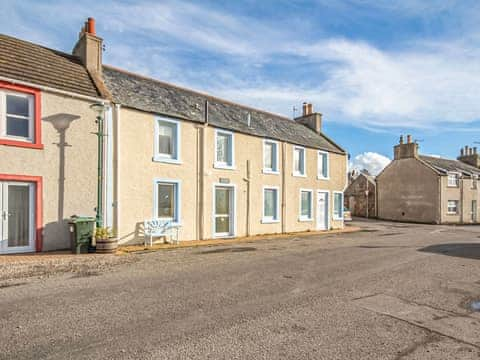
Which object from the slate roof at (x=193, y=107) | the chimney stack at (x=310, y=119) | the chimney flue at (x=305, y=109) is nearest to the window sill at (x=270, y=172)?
the slate roof at (x=193, y=107)

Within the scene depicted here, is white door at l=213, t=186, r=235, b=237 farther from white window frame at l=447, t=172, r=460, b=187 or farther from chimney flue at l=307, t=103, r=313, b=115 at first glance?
white window frame at l=447, t=172, r=460, b=187

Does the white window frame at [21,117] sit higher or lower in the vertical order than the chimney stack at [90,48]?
lower

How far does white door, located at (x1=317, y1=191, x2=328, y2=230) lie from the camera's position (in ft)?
69.3

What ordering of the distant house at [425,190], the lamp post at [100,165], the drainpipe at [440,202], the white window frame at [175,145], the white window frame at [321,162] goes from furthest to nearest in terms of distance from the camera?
the distant house at [425,190] < the drainpipe at [440,202] < the white window frame at [321,162] < the white window frame at [175,145] < the lamp post at [100,165]

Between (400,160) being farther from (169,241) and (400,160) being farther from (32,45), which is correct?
(32,45)

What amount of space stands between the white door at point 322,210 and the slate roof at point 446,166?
1876 centimetres

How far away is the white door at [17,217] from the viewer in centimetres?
981

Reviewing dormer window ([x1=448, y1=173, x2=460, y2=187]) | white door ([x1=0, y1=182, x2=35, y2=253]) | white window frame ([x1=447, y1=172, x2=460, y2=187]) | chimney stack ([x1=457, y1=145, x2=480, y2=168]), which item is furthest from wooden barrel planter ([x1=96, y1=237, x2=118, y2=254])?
chimney stack ([x1=457, y1=145, x2=480, y2=168])

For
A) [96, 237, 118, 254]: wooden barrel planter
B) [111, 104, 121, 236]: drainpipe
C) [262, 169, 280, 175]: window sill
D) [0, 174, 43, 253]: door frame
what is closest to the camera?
[0, 174, 43, 253]: door frame

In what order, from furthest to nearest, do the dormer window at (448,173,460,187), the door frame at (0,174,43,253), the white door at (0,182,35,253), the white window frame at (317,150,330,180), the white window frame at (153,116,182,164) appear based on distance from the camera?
1. the dormer window at (448,173,460,187)
2. the white window frame at (317,150,330,180)
3. the white window frame at (153,116,182,164)
4. the door frame at (0,174,43,253)
5. the white door at (0,182,35,253)

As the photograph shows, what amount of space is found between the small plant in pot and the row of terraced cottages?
1105mm

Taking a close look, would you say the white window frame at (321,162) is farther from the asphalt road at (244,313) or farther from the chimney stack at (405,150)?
the chimney stack at (405,150)

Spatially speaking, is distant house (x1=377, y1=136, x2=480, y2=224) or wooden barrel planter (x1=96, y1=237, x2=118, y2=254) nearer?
wooden barrel planter (x1=96, y1=237, x2=118, y2=254)

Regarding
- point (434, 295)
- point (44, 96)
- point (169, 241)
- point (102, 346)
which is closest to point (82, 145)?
point (44, 96)
